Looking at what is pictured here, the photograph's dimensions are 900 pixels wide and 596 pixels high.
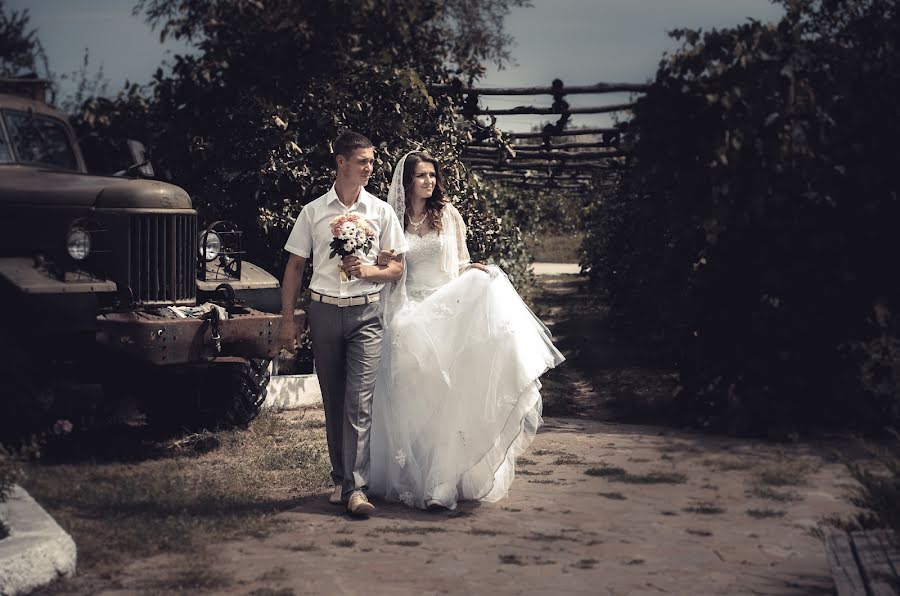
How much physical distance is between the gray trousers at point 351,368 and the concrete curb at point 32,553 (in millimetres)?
1862

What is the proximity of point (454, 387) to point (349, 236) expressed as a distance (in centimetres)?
116

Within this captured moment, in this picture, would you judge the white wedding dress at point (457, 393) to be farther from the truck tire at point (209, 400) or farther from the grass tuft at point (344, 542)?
the truck tire at point (209, 400)

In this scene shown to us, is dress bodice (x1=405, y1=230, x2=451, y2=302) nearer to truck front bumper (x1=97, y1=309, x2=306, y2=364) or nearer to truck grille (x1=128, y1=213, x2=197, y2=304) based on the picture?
truck front bumper (x1=97, y1=309, x2=306, y2=364)

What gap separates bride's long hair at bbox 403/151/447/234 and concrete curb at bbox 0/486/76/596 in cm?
312

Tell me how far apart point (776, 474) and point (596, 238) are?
46.3 ft

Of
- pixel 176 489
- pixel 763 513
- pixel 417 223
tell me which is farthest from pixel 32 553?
pixel 763 513

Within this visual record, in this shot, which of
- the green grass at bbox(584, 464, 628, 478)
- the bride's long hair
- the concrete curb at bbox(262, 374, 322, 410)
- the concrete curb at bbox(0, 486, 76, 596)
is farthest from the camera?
the concrete curb at bbox(262, 374, 322, 410)

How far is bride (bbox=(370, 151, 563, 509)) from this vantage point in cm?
672

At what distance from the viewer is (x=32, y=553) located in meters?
4.73

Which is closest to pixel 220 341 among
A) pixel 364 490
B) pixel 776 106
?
pixel 364 490

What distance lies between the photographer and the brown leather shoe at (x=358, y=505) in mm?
6367

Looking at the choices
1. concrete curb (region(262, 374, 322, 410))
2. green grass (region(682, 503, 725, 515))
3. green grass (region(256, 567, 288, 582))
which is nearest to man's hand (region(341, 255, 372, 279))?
green grass (region(256, 567, 288, 582))

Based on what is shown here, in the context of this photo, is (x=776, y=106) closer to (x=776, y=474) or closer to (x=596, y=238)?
(x=776, y=474)

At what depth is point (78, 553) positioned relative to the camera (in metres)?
5.35
